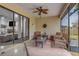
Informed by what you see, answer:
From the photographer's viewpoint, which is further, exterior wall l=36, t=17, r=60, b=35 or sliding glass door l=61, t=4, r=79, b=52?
exterior wall l=36, t=17, r=60, b=35

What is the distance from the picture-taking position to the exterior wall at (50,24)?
6.03m

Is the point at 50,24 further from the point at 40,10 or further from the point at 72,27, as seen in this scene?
the point at 72,27

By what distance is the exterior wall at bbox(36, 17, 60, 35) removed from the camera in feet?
19.8

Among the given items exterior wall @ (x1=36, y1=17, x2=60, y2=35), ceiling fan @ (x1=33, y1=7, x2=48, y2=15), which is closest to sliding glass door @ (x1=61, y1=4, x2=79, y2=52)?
exterior wall @ (x1=36, y1=17, x2=60, y2=35)

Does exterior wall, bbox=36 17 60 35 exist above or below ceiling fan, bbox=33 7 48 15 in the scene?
below

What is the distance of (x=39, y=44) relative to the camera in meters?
6.03

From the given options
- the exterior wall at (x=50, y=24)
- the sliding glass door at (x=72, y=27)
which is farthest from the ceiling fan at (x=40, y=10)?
the sliding glass door at (x=72, y=27)

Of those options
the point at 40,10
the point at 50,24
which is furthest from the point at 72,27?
the point at 40,10

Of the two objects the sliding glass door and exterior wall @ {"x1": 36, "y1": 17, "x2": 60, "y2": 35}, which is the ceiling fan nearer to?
exterior wall @ {"x1": 36, "y1": 17, "x2": 60, "y2": 35}

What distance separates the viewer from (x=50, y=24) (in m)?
6.27

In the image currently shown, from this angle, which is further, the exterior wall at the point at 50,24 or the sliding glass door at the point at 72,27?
the exterior wall at the point at 50,24

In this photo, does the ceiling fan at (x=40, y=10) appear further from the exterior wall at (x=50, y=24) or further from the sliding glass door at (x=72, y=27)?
the sliding glass door at (x=72, y=27)

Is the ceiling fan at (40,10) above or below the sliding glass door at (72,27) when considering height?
above

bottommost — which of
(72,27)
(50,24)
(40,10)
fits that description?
(72,27)
